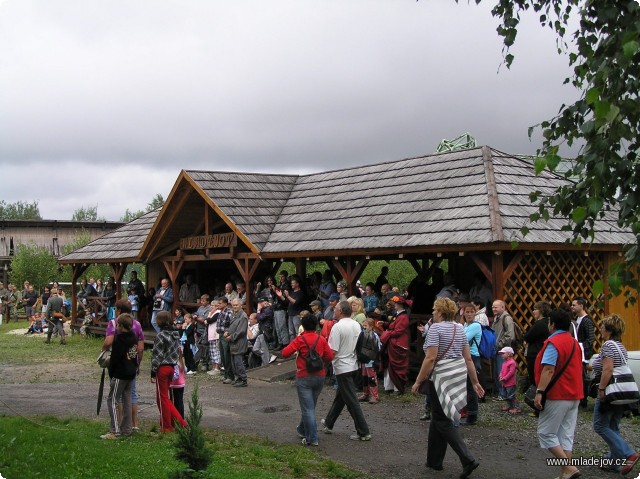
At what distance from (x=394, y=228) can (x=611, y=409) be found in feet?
27.8

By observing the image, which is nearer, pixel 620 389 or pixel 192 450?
pixel 192 450

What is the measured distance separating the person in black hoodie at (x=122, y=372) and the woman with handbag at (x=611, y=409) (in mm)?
5560

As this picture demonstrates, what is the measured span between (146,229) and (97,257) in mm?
1877

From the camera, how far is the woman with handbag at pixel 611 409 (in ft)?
27.1

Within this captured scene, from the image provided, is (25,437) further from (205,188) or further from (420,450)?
(205,188)

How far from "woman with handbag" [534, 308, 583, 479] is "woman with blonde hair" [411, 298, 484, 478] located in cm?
82

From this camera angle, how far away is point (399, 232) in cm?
1598

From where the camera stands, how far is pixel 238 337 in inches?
590

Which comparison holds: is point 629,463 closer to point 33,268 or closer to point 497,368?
point 497,368

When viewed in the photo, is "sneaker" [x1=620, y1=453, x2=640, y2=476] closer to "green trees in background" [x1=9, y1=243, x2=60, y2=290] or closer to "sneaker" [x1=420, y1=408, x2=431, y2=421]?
"sneaker" [x1=420, y1=408, x2=431, y2=421]

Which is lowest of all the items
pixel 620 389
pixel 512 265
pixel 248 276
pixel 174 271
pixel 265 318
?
pixel 620 389

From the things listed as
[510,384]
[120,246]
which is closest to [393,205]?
[510,384]

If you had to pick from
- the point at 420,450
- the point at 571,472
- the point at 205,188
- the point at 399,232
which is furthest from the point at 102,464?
the point at 205,188

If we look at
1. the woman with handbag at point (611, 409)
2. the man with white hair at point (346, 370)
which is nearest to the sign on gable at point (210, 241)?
the man with white hair at point (346, 370)
